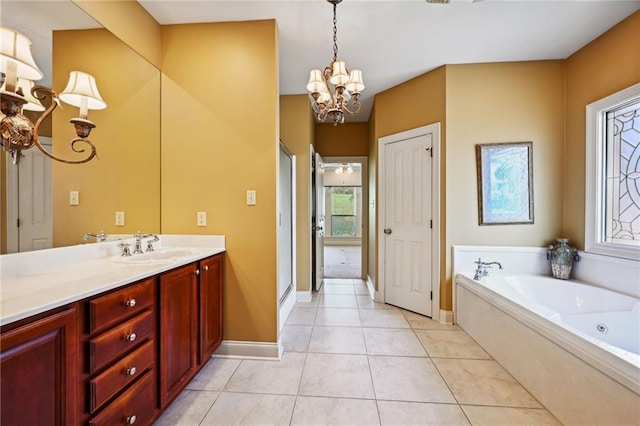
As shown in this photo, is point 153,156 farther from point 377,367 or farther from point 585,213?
point 585,213

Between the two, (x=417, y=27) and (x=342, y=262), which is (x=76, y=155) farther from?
(x=342, y=262)

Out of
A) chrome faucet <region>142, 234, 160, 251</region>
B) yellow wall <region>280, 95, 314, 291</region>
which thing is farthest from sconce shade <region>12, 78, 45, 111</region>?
yellow wall <region>280, 95, 314, 291</region>

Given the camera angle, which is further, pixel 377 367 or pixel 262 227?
pixel 262 227

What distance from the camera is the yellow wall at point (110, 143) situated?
1.41 m

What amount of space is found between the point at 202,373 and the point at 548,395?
224 cm

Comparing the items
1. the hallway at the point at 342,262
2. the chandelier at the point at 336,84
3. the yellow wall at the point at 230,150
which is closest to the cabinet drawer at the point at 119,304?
the yellow wall at the point at 230,150

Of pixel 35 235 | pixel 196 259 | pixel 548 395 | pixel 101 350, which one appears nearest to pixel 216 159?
pixel 196 259

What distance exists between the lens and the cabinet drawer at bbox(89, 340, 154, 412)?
1008 millimetres

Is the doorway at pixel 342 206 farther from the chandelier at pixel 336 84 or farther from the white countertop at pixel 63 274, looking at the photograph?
the white countertop at pixel 63 274

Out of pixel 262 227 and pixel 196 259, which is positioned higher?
pixel 262 227

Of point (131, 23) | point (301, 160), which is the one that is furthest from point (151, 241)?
point (301, 160)

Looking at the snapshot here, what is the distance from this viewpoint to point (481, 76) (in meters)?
2.67

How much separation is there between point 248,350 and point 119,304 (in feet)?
3.92

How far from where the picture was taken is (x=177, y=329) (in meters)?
1.52
